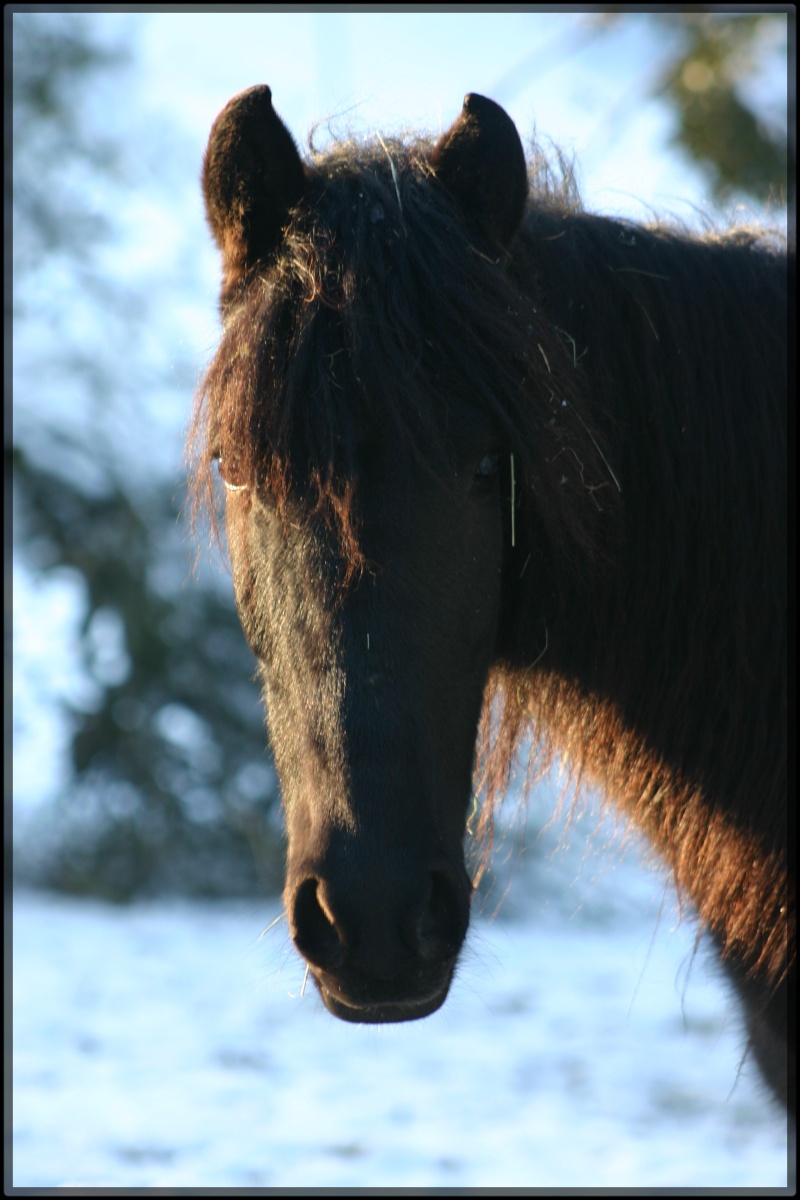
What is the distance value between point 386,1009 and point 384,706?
431 mm

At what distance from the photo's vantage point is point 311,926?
146 centimetres

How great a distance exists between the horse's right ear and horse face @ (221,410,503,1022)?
483 millimetres

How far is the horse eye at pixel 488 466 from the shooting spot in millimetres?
1695

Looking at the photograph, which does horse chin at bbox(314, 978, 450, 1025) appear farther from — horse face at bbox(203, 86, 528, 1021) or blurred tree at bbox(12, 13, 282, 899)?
blurred tree at bbox(12, 13, 282, 899)

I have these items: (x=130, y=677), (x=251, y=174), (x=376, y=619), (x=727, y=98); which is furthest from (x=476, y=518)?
(x=727, y=98)

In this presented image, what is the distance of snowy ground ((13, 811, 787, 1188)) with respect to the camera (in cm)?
348

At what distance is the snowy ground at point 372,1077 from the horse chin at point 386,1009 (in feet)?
1.16

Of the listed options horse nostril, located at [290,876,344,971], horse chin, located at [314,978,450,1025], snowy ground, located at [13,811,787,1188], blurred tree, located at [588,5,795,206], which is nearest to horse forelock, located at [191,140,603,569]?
horse nostril, located at [290,876,344,971]

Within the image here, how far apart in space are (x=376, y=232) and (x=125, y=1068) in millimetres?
3935

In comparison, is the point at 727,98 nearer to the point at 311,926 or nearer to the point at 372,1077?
the point at 372,1077

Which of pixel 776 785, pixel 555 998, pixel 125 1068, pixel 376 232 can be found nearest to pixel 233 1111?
pixel 125 1068

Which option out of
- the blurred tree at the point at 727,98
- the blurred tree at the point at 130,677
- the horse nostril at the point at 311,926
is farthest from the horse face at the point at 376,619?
the blurred tree at the point at 727,98

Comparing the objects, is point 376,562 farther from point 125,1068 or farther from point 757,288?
point 125,1068

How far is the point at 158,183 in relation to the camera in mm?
9336
